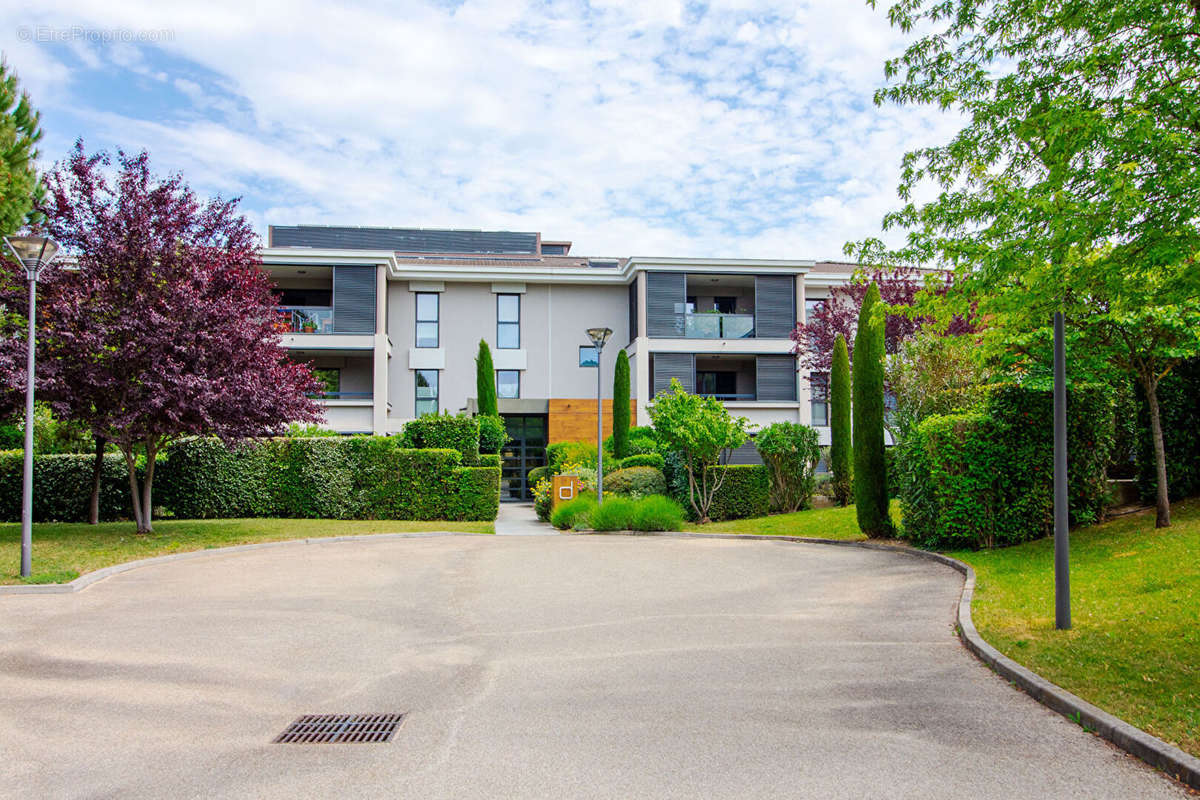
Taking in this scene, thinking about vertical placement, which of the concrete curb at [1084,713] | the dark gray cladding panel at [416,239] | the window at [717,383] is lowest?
the concrete curb at [1084,713]

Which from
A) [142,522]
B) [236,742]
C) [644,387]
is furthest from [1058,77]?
[644,387]

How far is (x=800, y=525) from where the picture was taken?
61.3 feet

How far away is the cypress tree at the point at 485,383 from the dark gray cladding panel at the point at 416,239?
1375 cm

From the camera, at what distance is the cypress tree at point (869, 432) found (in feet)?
52.1

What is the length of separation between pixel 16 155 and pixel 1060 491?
61.8ft

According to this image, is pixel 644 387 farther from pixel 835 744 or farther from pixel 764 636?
pixel 835 744

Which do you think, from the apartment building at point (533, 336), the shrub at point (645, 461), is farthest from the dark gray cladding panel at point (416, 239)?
the shrub at point (645, 461)

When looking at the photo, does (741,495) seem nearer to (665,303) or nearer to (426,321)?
(665,303)

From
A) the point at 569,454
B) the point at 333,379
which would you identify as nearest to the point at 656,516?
the point at 569,454

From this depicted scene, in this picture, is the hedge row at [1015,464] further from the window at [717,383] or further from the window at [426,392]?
the window at [426,392]

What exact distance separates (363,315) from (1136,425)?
24166 mm

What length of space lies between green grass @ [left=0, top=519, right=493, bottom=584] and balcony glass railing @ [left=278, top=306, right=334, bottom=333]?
1171 centimetres

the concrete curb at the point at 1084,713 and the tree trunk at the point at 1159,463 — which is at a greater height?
the tree trunk at the point at 1159,463

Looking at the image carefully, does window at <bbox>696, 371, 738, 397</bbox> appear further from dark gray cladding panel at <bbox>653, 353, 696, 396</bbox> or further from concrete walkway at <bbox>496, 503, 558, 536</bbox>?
concrete walkway at <bbox>496, 503, 558, 536</bbox>
